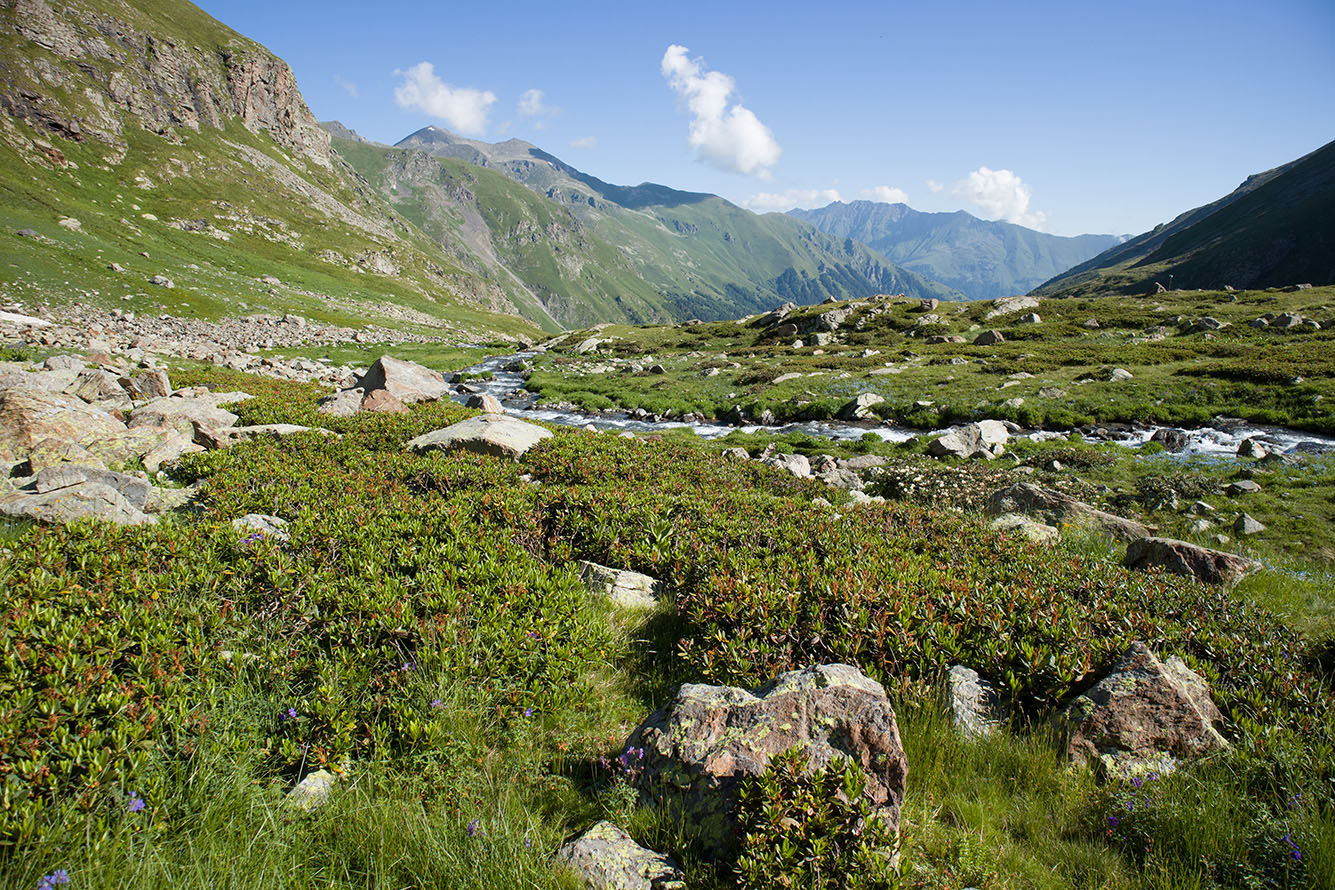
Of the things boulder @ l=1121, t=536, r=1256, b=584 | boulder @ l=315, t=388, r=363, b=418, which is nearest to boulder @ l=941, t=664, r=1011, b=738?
boulder @ l=1121, t=536, r=1256, b=584

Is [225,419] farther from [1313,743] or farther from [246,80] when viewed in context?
[246,80]

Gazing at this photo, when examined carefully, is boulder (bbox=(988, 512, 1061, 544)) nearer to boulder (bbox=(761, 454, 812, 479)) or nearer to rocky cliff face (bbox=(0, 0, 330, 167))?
boulder (bbox=(761, 454, 812, 479))

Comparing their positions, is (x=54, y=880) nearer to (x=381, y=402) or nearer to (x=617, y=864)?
(x=617, y=864)

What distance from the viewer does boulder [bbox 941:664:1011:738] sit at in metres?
5.27

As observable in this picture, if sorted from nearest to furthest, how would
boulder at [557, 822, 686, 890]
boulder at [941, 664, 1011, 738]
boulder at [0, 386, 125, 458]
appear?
boulder at [557, 822, 686, 890] → boulder at [941, 664, 1011, 738] → boulder at [0, 386, 125, 458]

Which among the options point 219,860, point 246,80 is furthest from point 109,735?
point 246,80

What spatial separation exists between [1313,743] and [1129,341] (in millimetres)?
55534

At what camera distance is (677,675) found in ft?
20.7

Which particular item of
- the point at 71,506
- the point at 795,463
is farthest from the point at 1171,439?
the point at 71,506

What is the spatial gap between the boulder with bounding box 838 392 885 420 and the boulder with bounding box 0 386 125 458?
31.0m

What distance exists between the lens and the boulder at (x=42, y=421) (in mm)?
11543

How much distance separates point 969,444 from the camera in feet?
76.5

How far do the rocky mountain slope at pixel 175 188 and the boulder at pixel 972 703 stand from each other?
74.8 metres

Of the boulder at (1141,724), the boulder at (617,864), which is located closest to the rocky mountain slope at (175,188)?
the boulder at (617,864)
